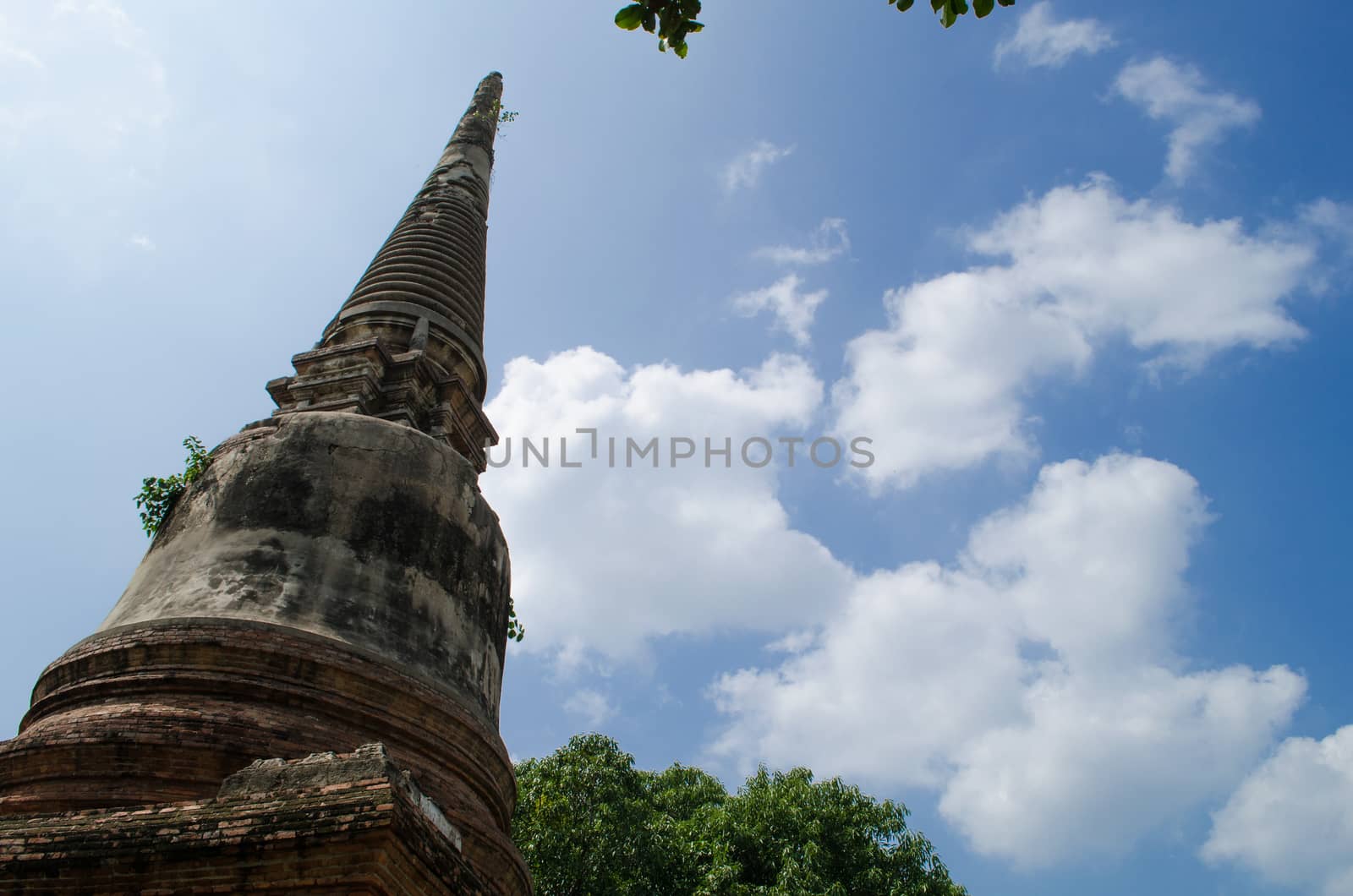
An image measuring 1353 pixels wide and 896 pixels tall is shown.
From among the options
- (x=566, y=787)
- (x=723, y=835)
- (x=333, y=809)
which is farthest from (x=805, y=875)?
(x=333, y=809)

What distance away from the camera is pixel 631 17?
5086 millimetres

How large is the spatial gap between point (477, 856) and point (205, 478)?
3.91 m

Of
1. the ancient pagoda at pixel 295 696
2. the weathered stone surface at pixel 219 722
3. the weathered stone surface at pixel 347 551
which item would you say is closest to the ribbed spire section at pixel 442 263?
the ancient pagoda at pixel 295 696

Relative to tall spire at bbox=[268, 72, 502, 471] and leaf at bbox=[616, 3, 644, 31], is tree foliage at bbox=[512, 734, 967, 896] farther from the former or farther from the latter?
leaf at bbox=[616, 3, 644, 31]

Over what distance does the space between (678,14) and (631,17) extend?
25cm

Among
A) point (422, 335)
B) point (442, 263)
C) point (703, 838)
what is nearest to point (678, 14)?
point (422, 335)

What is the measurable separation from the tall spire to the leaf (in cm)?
599

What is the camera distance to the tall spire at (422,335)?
10547mm

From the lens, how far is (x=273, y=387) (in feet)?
36.3

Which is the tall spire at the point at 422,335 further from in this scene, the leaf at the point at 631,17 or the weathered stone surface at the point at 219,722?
the leaf at the point at 631,17

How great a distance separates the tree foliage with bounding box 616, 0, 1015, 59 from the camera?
5.04m

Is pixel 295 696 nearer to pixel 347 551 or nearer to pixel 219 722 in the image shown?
pixel 219 722

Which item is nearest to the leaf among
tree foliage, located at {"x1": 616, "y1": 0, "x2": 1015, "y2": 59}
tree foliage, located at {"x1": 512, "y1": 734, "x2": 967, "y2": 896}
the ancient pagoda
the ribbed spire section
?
tree foliage, located at {"x1": 616, "y1": 0, "x2": 1015, "y2": 59}

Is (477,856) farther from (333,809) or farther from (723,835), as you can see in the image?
(723,835)
